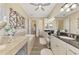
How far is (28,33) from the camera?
1832 millimetres

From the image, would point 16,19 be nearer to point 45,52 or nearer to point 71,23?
point 45,52

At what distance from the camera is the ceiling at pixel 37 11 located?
1789mm

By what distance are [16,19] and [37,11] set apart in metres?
0.35

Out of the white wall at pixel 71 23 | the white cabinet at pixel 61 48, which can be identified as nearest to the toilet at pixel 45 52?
the white cabinet at pixel 61 48

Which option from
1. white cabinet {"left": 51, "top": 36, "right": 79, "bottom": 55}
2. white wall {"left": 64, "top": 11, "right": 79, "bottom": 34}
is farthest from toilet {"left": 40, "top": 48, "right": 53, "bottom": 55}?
white wall {"left": 64, "top": 11, "right": 79, "bottom": 34}

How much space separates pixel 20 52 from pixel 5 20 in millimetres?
507

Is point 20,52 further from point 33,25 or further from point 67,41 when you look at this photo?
point 67,41

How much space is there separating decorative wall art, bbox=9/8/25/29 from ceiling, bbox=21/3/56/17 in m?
0.14

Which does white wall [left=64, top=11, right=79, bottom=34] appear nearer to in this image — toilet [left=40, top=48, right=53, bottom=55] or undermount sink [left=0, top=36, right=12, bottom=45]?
toilet [left=40, top=48, right=53, bottom=55]

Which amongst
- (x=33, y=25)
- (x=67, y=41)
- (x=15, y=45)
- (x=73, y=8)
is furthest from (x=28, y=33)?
(x=73, y=8)

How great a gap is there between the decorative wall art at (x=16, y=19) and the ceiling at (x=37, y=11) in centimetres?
14

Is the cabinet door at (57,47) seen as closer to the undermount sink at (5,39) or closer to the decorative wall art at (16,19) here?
the decorative wall art at (16,19)

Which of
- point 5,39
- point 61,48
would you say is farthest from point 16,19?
point 61,48

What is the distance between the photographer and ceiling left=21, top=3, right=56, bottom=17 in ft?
5.87
